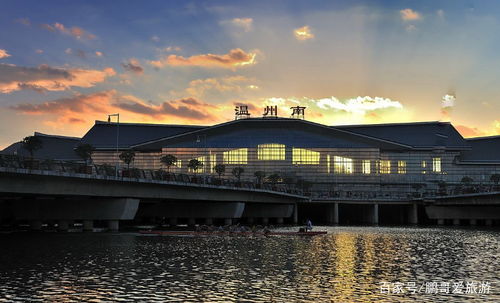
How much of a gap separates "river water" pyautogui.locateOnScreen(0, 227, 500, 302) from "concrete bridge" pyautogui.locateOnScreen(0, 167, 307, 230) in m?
8.90

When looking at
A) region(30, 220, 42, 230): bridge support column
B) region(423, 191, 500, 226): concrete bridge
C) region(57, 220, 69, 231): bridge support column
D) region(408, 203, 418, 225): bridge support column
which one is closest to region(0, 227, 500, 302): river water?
region(57, 220, 69, 231): bridge support column

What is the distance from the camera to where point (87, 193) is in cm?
6838

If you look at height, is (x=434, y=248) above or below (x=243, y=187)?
below

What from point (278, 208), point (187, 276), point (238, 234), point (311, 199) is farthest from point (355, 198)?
point (187, 276)

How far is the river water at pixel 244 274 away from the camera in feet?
87.7

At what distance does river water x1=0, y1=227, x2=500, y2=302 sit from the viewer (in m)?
26.7

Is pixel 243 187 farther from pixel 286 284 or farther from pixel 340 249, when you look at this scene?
pixel 286 284

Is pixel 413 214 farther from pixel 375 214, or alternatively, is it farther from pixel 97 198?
pixel 97 198

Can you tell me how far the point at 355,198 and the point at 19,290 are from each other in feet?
412

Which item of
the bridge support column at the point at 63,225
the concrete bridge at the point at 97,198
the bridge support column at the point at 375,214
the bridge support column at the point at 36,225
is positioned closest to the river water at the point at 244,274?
the concrete bridge at the point at 97,198

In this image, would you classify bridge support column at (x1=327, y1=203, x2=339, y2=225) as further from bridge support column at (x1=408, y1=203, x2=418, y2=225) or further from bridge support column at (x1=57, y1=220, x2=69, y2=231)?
bridge support column at (x1=57, y1=220, x2=69, y2=231)

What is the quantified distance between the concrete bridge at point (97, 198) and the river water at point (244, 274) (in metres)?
8.90

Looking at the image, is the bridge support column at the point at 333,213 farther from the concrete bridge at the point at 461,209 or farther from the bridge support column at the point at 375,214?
the concrete bridge at the point at 461,209

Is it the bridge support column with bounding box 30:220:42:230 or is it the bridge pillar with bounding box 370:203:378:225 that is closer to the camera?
the bridge support column with bounding box 30:220:42:230
